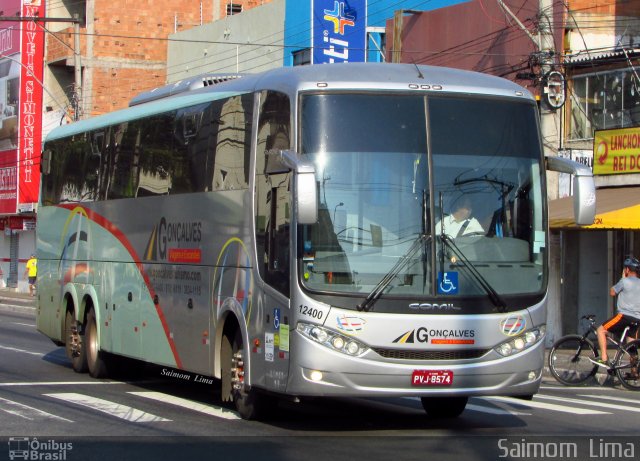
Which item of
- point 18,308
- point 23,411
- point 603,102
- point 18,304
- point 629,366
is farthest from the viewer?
point 18,304

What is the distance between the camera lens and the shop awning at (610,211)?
19406 millimetres

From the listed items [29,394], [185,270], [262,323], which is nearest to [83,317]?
[29,394]

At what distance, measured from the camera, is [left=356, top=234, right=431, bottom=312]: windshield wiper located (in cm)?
1017

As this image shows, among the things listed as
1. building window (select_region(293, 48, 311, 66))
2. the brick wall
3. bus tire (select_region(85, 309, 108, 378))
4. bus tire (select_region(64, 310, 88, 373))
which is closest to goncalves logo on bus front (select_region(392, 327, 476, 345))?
bus tire (select_region(85, 309, 108, 378))

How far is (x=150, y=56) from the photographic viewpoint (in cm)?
5281

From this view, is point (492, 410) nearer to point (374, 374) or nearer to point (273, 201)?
point (374, 374)

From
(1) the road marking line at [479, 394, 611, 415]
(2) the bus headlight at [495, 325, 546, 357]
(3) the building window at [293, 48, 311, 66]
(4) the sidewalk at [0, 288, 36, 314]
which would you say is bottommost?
(4) the sidewalk at [0, 288, 36, 314]

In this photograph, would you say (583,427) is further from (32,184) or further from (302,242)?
(32,184)

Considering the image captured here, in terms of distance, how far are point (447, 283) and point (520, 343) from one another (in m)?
0.97

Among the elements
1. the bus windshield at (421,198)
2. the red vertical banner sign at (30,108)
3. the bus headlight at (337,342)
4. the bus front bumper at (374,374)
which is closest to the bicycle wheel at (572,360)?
the bus windshield at (421,198)

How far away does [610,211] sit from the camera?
785 inches

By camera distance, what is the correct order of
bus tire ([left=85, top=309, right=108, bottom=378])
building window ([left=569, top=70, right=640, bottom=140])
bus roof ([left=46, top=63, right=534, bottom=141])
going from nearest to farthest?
bus roof ([left=46, top=63, right=534, bottom=141]) → bus tire ([left=85, top=309, right=108, bottom=378]) → building window ([left=569, top=70, right=640, bottom=140])

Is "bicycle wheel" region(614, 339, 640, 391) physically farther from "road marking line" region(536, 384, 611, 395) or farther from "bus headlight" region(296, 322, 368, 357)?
"bus headlight" region(296, 322, 368, 357)

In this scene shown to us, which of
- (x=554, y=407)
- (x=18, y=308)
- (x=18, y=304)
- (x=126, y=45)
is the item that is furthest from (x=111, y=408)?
(x=126, y=45)
